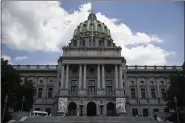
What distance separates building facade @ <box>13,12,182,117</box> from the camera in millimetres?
44500

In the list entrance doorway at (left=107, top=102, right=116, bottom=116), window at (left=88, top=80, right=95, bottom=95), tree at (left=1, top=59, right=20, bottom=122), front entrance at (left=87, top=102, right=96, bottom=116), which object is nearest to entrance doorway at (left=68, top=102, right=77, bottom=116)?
front entrance at (left=87, top=102, right=96, bottom=116)

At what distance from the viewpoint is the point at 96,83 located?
47469mm

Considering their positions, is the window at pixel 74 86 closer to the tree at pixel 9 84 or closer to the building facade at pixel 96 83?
the building facade at pixel 96 83

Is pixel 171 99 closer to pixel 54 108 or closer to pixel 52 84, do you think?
pixel 54 108

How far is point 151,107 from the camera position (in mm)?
49969

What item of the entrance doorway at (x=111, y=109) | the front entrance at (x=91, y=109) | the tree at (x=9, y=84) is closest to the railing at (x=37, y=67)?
the front entrance at (x=91, y=109)

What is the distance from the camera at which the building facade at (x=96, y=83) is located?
44.5 metres

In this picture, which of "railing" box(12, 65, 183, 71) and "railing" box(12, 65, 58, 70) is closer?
"railing" box(12, 65, 183, 71)

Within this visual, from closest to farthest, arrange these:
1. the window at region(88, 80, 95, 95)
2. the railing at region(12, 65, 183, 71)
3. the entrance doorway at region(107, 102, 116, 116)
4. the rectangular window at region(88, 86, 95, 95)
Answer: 1. the entrance doorway at region(107, 102, 116, 116)
2. the rectangular window at region(88, 86, 95, 95)
3. the window at region(88, 80, 95, 95)
4. the railing at region(12, 65, 183, 71)

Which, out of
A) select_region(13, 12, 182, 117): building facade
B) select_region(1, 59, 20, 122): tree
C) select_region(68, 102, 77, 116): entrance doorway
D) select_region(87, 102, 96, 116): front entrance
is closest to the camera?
select_region(1, 59, 20, 122): tree

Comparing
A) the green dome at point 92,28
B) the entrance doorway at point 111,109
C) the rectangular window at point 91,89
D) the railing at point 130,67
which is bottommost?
the entrance doorway at point 111,109

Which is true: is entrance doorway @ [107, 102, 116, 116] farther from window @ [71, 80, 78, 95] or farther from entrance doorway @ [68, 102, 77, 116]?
window @ [71, 80, 78, 95]

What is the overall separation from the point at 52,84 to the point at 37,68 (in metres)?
4.94

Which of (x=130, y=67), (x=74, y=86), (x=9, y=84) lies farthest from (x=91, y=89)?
(x=9, y=84)
